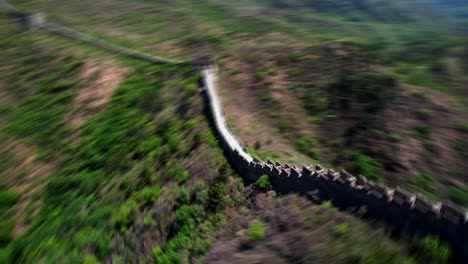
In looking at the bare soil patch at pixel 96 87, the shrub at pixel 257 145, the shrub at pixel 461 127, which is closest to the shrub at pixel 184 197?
the shrub at pixel 257 145

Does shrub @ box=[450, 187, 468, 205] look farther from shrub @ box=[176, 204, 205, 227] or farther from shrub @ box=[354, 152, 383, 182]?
shrub @ box=[176, 204, 205, 227]

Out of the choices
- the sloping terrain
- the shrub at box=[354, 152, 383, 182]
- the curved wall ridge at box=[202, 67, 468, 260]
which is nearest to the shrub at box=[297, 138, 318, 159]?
the sloping terrain

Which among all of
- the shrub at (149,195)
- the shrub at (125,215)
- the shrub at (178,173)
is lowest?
the shrub at (125,215)

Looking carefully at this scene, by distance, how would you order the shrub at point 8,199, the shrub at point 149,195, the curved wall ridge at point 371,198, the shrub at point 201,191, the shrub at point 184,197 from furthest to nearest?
the shrub at point 8,199
the shrub at point 149,195
the shrub at point 184,197
the shrub at point 201,191
the curved wall ridge at point 371,198

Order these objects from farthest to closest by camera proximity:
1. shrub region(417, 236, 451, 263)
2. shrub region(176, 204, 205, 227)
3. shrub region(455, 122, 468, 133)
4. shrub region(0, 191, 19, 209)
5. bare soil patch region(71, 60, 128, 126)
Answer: bare soil patch region(71, 60, 128, 126) < shrub region(0, 191, 19, 209) < shrub region(455, 122, 468, 133) < shrub region(176, 204, 205, 227) < shrub region(417, 236, 451, 263)

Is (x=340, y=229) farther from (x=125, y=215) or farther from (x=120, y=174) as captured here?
(x=120, y=174)

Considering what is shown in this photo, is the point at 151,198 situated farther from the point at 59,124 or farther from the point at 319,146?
the point at 59,124

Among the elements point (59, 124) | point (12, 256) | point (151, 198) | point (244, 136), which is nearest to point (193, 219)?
point (151, 198)

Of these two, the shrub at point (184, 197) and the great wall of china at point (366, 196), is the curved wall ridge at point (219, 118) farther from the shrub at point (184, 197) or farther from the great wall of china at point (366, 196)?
the shrub at point (184, 197)
